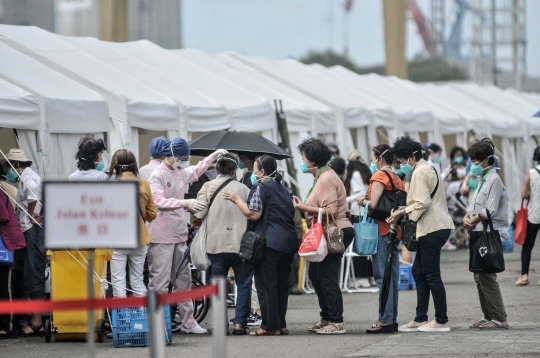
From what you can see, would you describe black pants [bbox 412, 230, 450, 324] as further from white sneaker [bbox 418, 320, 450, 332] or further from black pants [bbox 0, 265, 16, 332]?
black pants [bbox 0, 265, 16, 332]

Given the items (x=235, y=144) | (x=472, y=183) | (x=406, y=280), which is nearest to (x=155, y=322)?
(x=235, y=144)

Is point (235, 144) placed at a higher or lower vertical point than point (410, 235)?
higher

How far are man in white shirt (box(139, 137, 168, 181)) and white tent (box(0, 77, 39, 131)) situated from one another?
1.43 m

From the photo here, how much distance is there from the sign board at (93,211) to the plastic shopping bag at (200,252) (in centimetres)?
452

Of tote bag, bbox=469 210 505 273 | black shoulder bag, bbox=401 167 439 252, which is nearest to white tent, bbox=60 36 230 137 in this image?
black shoulder bag, bbox=401 167 439 252

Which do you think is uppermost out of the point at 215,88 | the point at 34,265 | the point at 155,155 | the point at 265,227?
the point at 215,88

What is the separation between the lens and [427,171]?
1039cm

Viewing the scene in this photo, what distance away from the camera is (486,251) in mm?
10484

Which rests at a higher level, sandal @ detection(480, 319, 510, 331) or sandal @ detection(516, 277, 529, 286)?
sandal @ detection(516, 277, 529, 286)

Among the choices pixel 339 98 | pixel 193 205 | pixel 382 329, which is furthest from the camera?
pixel 339 98

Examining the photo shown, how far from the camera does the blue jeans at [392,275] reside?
34.7 feet

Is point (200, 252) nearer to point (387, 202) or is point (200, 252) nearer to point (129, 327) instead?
point (129, 327)

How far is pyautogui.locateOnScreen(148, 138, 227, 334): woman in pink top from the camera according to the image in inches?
418

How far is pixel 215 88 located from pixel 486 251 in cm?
846
